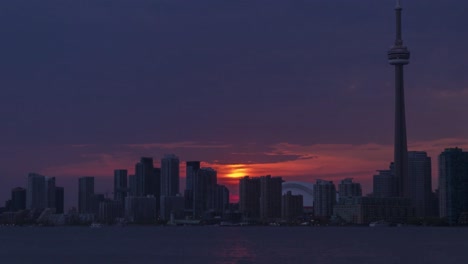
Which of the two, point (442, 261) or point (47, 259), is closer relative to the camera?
point (442, 261)

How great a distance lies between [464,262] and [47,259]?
222 ft

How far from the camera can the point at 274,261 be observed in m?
140

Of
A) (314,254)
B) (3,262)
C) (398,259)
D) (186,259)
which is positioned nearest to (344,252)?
(314,254)

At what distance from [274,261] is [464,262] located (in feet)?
94.8

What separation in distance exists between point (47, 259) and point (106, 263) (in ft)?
62.8

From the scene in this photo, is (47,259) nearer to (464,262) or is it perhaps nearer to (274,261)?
(274,261)

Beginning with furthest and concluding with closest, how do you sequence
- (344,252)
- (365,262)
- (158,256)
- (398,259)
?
(344,252) → (158,256) → (398,259) → (365,262)

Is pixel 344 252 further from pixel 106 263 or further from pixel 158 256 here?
pixel 106 263

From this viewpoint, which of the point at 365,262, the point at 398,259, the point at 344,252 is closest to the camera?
the point at 365,262

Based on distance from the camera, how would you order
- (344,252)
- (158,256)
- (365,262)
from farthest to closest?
(344,252) < (158,256) < (365,262)

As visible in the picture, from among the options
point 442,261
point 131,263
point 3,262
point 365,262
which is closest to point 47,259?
point 3,262

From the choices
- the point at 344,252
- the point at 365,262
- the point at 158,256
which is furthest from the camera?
the point at 344,252

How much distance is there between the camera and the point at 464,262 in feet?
454

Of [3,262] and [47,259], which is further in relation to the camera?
[47,259]
